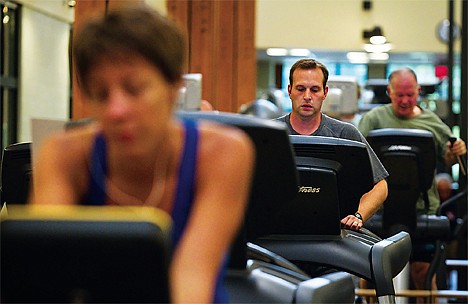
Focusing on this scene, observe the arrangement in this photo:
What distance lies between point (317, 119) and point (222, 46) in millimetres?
6208

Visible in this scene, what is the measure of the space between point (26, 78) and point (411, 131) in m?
8.60

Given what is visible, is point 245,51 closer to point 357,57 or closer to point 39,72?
point 39,72

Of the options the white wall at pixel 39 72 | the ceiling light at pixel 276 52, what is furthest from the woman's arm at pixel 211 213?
the ceiling light at pixel 276 52

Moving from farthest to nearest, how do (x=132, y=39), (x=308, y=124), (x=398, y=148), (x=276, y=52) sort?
(x=276, y=52) → (x=398, y=148) → (x=308, y=124) → (x=132, y=39)

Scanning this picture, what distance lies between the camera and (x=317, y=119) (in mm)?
5289

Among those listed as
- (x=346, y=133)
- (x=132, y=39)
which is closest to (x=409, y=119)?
(x=346, y=133)

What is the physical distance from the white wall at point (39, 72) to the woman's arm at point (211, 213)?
11993 millimetres

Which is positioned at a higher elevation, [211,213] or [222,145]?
[222,145]

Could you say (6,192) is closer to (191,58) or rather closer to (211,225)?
(211,225)

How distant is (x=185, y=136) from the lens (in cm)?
184

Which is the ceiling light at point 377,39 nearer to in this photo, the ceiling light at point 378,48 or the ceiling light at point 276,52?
the ceiling light at point 378,48

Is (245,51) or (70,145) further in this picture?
(245,51)

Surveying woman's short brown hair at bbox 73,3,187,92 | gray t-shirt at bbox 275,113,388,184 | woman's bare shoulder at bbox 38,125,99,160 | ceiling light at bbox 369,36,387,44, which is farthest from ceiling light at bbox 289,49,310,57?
woman's short brown hair at bbox 73,3,187,92

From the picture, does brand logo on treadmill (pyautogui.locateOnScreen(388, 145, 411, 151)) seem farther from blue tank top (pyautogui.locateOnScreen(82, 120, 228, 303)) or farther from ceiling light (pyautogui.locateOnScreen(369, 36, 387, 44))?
ceiling light (pyautogui.locateOnScreen(369, 36, 387, 44))
